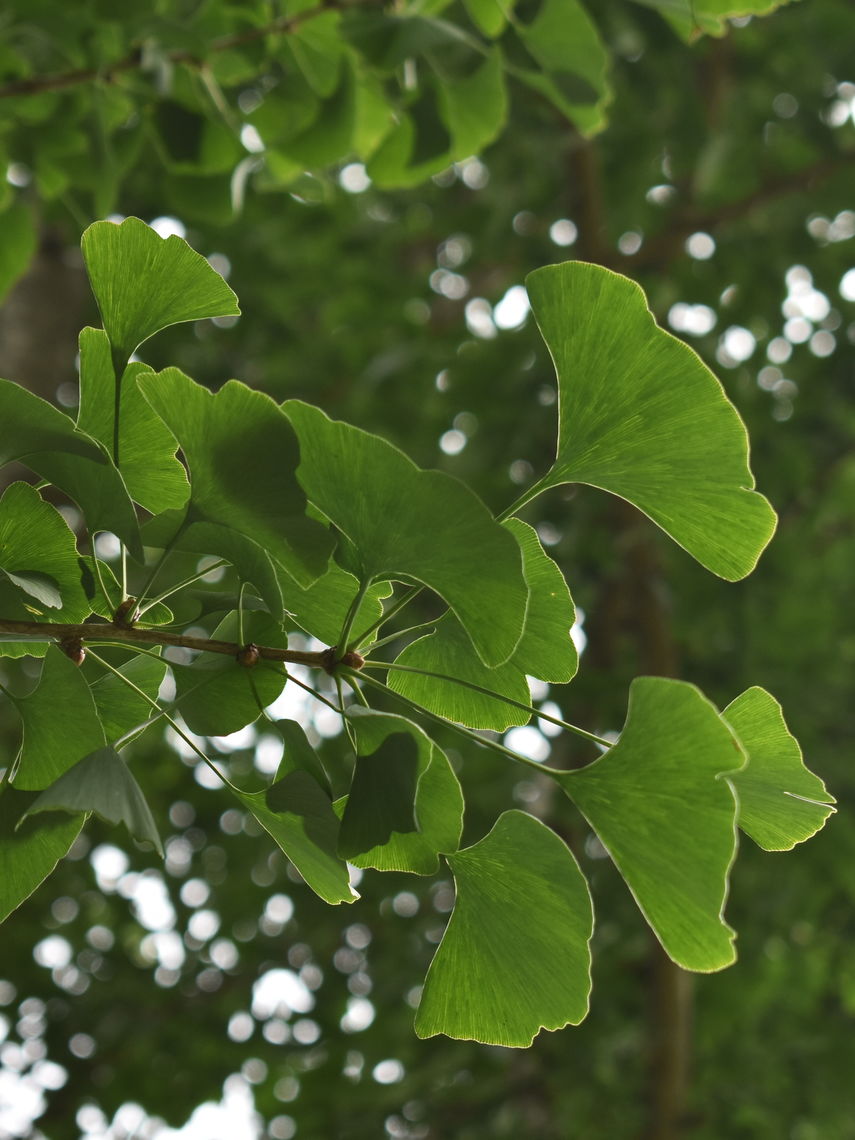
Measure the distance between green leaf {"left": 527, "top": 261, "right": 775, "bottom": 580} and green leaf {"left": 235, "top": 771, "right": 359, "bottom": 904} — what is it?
0.46 feet

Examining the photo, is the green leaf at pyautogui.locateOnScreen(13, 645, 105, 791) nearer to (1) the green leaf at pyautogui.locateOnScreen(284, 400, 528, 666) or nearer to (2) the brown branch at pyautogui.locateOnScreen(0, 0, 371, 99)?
(1) the green leaf at pyautogui.locateOnScreen(284, 400, 528, 666)

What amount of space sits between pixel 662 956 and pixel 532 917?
151 centimetres

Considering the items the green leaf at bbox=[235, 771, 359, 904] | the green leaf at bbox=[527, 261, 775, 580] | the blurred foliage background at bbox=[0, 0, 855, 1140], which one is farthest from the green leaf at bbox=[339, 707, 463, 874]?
the blurred foliage background at bbox=[0, 0, 855, 1140]

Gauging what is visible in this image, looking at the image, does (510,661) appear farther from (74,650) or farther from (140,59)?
(140,59)

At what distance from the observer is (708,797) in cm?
33

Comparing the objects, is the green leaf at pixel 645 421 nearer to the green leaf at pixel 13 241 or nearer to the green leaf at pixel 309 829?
the green leaf at pixel 309 829

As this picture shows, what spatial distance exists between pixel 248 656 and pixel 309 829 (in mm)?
64

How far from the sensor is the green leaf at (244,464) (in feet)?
1.10

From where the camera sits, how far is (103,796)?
12.4 inches

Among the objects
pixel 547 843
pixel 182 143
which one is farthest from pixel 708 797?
pixel 182 143

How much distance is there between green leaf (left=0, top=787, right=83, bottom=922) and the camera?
15.1 inches

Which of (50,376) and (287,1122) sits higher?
(50,376)

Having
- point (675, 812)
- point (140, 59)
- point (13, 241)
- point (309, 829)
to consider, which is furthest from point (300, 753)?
point (13, 241)

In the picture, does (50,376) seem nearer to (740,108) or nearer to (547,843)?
(740,108)
